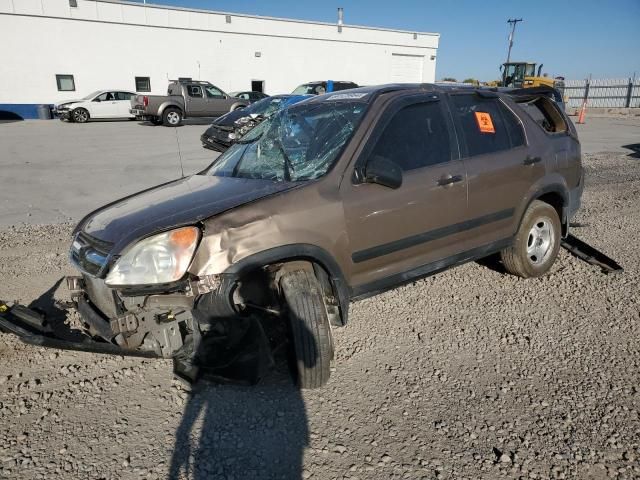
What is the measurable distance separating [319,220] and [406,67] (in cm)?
3824

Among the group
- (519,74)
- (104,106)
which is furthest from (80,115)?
(519,74)

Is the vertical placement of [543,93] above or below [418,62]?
below

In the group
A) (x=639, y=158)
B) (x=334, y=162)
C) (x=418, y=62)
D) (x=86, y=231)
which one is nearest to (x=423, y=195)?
(x=334, y=162)

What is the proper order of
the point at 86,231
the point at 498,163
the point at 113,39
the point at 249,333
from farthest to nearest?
the point at 113,39
the point at 498,163
the point at 86,231
the point at 249,333

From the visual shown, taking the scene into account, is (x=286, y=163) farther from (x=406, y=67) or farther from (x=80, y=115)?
(x=406, y=67)

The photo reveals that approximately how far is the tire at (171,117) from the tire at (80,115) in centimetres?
518

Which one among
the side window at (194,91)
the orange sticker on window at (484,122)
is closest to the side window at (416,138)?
the orange sticker on window at (484,122)

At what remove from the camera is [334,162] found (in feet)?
10.1

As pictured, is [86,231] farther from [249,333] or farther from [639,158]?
[639,158]

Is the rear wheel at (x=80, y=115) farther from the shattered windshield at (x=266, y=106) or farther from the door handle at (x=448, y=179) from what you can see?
the door handle at (x=448, y=179)

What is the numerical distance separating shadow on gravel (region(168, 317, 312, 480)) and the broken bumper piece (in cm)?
39

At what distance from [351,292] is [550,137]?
2.54 m

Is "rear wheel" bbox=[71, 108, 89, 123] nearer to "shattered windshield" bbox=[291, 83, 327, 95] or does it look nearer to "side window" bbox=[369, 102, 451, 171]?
"shattered windshield" bbox=[291, 83, 327, 95]

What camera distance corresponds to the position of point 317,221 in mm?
2854
